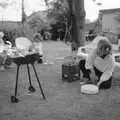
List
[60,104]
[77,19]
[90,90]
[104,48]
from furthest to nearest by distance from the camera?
[77,19] < [104,48] < [90,90] < [60,104]

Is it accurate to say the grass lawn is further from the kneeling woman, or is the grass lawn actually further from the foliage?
the foliage

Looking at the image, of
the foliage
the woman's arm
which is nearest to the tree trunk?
the woman's arm

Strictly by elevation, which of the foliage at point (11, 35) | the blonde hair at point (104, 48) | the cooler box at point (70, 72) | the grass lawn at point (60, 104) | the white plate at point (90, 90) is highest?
the foliage at point (11, 35)

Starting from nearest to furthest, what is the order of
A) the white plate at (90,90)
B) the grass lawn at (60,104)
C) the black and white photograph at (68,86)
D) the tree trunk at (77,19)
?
the grass lawn at (60,104)
the black and white photograph at (68,86)
the white plate at (90,90)
the tree trunk at (77,19)

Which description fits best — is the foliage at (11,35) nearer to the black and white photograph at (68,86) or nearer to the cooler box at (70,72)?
the black and white photograph at (68,86)

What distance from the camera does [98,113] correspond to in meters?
2.48

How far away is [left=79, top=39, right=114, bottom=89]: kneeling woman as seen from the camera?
11.4 feet

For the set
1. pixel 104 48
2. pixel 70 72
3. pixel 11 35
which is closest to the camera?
pixel 104 48

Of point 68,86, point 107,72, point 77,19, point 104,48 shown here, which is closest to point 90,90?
point 107,72

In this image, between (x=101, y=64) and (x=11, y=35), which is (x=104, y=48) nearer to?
(x=101, y=64)

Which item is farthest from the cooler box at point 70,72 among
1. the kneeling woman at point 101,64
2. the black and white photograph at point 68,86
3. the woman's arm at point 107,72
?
the woman's arm at point 107,72

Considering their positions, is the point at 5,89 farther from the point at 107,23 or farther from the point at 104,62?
the point at 107,23

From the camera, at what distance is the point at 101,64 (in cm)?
358

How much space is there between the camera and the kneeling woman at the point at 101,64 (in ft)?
11.4
